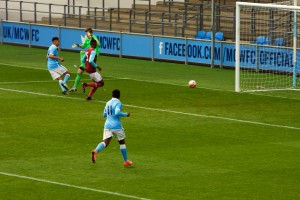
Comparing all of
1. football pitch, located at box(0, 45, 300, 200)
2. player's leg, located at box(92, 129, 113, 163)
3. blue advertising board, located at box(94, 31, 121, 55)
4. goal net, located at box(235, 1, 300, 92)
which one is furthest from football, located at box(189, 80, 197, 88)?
player's leg, located at box(92, 129, 113, 163)

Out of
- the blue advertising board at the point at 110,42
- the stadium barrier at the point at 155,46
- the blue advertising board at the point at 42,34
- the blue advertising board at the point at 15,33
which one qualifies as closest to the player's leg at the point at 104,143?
the stadium barrier at the point at 155,46

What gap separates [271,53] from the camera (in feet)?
132

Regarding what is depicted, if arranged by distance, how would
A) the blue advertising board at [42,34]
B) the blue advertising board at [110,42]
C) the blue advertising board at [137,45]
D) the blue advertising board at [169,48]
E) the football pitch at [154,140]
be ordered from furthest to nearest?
the blue advertising board at [42,34] < the blue advertising board at [110,42] < the blue advertising board at [137,45] < the blue advertising board at [169,48] < the football pitch at [154,140]

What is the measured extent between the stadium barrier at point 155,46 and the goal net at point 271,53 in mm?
37

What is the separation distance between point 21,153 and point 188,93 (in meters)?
12.3

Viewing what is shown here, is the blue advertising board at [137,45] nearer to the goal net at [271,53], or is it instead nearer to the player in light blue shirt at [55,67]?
the goal net at [271,53]

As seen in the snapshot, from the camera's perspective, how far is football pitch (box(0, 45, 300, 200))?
2047 cm

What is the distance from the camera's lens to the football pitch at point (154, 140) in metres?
20.5

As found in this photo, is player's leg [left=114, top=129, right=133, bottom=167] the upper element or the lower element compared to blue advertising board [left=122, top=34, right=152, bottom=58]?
lower

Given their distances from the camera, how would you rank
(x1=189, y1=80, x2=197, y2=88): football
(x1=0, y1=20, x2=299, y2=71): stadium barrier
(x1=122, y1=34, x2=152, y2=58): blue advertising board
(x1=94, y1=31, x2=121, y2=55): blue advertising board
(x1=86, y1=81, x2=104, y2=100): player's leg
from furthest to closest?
(x1=94, y1=31, x2=121, y2=55): blue advertising board < (x1=122, y1=34, x2=152, y2=58): blue advertising board < (x1=0, y1=20, x2=299, y2=71): stadium barrier < (x1=189, y1=80, x2=197, y2=88): football < (x1=86, y1=81, x2=104, y2=100): player's leg

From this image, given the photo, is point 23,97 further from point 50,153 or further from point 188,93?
point 50,153

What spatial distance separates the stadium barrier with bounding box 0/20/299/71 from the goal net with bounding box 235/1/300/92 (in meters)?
0.04

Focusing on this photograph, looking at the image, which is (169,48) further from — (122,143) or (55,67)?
(122,143)

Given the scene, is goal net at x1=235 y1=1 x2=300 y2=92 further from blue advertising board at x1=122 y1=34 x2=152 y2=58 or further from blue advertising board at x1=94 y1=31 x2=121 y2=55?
blue advertising board at x1=94 y1=31 x2=121 y2=55
